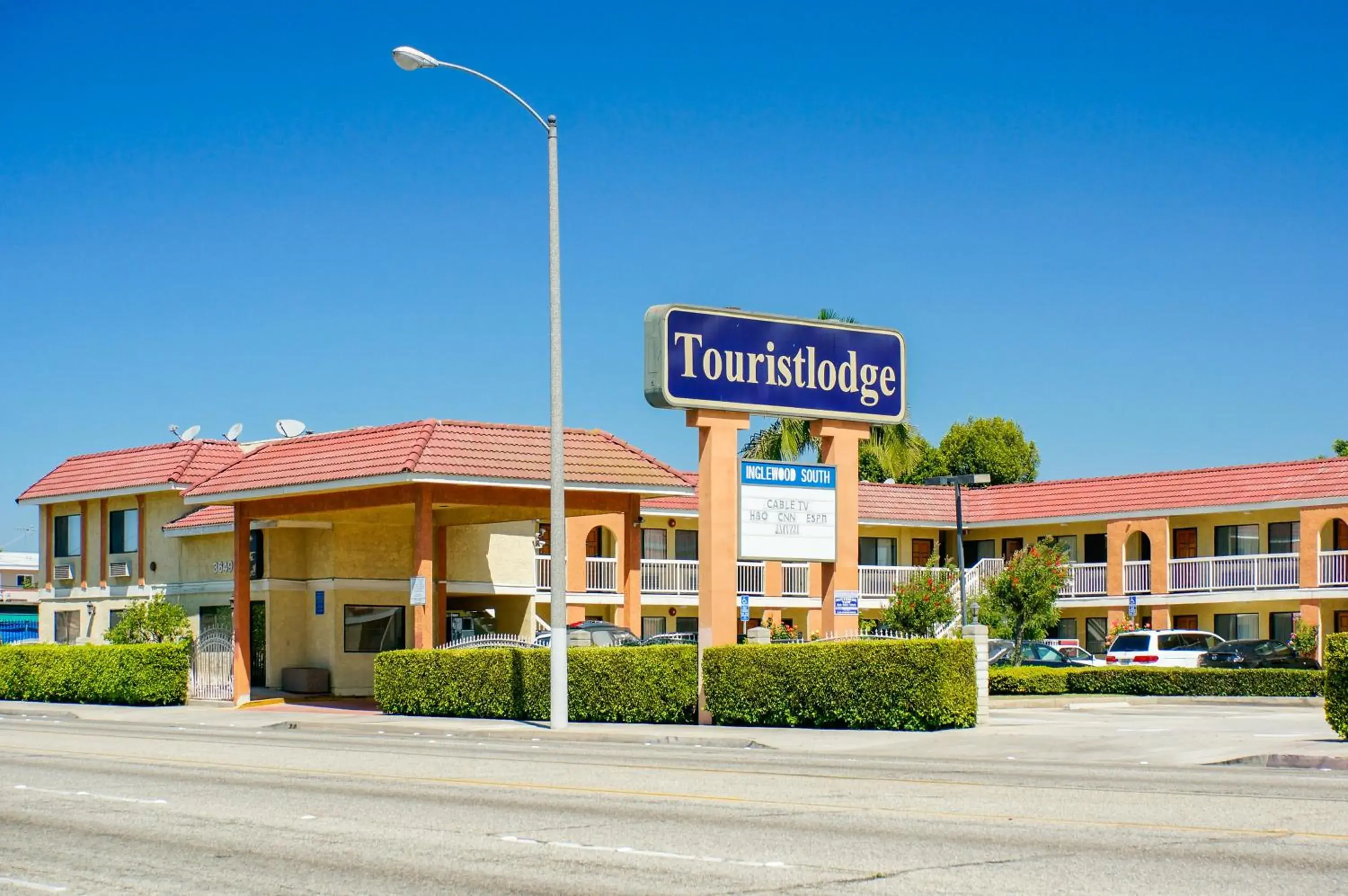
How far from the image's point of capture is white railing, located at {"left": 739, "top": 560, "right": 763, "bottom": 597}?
54375 mm

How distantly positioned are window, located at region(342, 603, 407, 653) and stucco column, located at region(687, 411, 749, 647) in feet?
45.7

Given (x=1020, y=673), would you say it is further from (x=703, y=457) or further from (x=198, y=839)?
(x=198, y=839)

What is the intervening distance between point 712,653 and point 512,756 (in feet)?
20.1

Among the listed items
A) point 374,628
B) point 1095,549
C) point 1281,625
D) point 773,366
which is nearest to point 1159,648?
point 1281,625

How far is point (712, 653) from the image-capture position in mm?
26438

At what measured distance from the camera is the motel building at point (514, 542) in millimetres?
33312

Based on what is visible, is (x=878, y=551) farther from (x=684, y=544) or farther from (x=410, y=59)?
(x=410, y=59)

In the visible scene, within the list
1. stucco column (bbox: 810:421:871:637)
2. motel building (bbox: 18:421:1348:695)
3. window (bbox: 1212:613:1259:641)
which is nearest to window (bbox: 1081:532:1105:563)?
motel building (bbox: 18:421:1348:695)

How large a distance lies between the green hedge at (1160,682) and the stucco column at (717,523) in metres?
10.7

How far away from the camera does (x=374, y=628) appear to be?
39.3m

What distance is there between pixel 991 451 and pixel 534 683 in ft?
205

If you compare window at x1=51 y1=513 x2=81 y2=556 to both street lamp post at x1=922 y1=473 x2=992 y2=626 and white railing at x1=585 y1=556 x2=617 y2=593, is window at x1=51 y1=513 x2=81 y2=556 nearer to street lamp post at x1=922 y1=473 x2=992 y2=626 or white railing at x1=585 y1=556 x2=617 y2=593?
white railing at x1=585 y1=556 x2=617 y2=593

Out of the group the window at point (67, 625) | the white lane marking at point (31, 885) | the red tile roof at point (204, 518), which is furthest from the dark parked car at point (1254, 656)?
the white lane marking at point (31, 885)

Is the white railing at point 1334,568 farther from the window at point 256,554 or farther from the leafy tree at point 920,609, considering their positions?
the window at point 256,554
